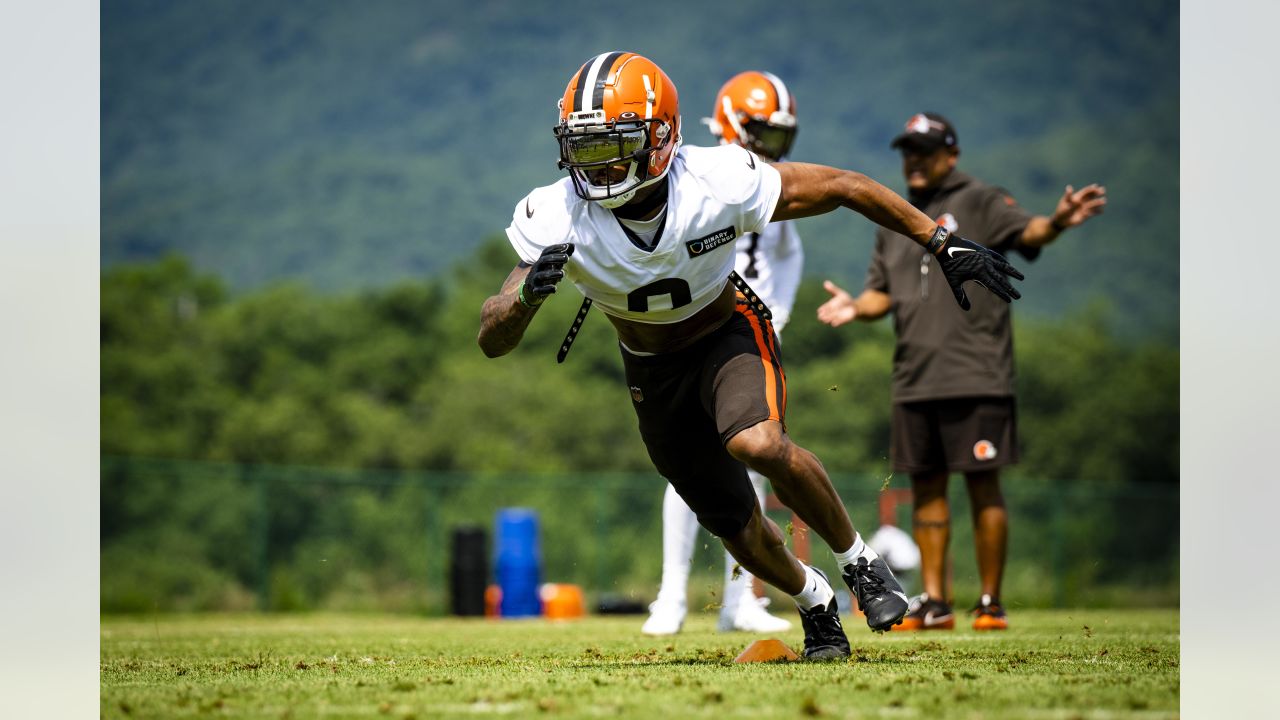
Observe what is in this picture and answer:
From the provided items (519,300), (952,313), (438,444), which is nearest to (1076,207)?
(952,313)

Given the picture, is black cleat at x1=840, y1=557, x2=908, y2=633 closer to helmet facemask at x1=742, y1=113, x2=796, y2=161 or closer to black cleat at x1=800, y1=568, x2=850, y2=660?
black cleat at x1=800, y1=568, x2=850, y2=660

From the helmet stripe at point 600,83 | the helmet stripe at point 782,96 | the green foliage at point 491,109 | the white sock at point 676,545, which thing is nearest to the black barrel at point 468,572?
the white sock at point 676,545

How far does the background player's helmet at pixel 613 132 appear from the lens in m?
5.25

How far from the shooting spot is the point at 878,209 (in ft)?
18.2

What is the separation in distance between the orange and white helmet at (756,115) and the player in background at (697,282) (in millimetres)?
2713

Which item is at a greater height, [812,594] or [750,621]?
[812,594]

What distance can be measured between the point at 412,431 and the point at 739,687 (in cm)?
3853

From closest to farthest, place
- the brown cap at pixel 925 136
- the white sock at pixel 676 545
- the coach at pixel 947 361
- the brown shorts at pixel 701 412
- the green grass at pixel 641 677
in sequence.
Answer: the green grass at pixel 641 677, the brown shorts at pixel 701 412, the white sock at pixel 676 545, the coach at pixel 947 361, the brown cap at pixel 925 136

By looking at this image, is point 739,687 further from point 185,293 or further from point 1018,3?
point 1018,3

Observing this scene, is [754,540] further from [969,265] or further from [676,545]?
[676,545]

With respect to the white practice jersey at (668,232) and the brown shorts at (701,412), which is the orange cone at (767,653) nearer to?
the brown shorts at (701,412)

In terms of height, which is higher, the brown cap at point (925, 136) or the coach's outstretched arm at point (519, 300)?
the brown cap at point (925, 136)

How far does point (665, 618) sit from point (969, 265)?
3.07 metres

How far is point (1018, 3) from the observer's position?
157375mm
